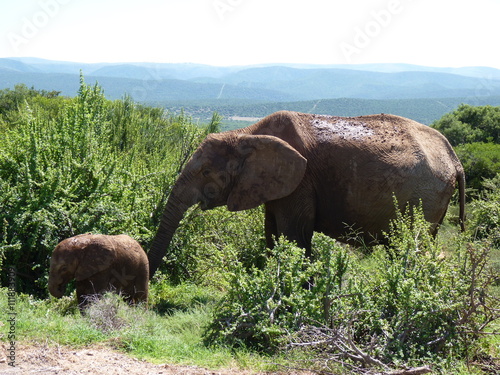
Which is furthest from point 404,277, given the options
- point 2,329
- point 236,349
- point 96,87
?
point 96,87

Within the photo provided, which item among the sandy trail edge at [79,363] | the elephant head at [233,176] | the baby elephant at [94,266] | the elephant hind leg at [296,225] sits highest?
the elephant head at [233,176]

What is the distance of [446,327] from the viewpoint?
5.55m

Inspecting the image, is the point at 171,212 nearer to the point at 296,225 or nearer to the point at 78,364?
the point at 296,225

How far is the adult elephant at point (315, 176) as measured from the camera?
7.65 metres

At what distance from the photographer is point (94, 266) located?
675 centimetres

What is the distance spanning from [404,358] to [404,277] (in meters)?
0.95

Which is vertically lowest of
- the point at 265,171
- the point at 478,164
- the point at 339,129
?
the point at 478,164

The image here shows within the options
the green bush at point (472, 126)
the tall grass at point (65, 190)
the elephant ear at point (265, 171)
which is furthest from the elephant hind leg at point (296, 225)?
the green bush at point (472, 126)

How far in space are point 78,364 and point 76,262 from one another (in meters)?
1.96

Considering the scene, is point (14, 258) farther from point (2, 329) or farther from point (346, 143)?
point (346, 143)

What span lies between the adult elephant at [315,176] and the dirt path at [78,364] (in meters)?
2.44

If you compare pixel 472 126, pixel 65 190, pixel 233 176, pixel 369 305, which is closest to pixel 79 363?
pixel 369 305

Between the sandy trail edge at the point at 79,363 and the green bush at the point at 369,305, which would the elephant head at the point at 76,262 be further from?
the green bush at the point at 369,305

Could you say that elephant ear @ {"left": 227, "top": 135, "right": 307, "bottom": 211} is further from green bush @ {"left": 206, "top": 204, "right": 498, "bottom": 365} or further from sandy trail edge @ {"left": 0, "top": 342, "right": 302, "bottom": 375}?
sandy trail edge @ {"left": 0, "top": 342, "right": 302, "bottom": 375}
